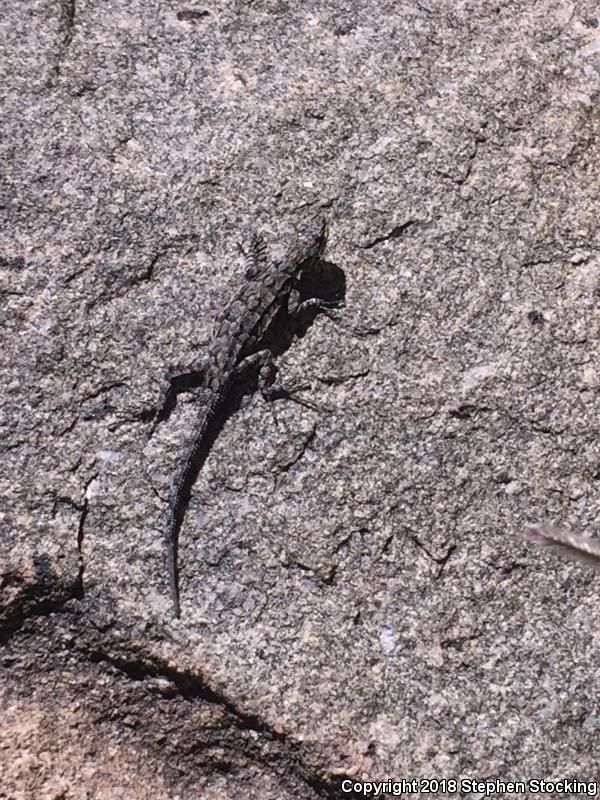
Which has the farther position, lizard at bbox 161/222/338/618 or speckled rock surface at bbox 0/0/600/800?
lizard at bbox 161/222/338/618

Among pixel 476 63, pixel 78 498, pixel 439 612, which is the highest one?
pixel 476 63

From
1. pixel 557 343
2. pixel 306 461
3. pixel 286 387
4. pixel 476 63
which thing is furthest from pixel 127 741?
pixel 476 63

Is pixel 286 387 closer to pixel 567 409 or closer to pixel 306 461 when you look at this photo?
pixel 306 461

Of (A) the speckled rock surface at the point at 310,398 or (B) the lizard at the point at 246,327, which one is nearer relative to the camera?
(A) the speckled rock surface at the point at 310,398
